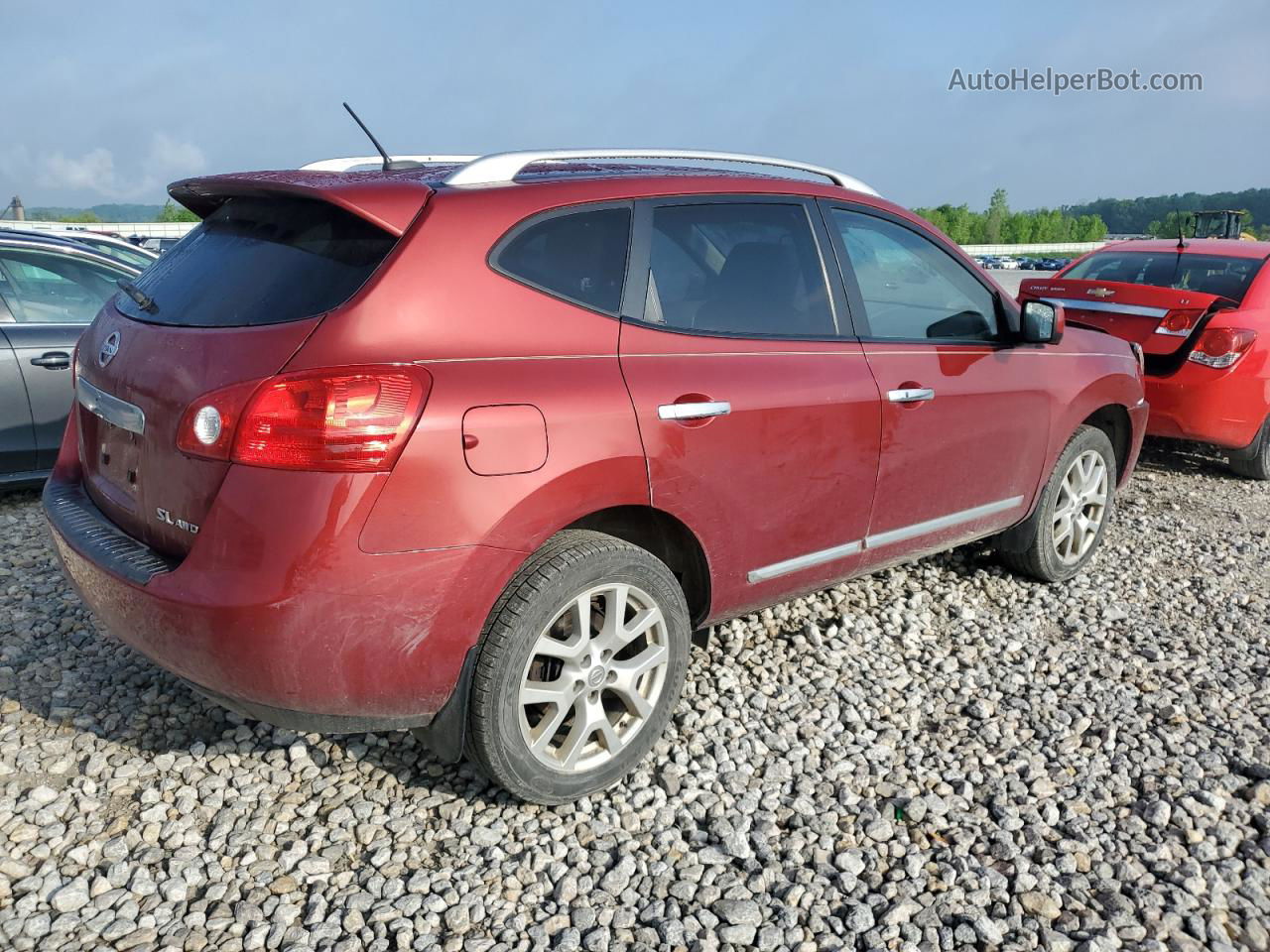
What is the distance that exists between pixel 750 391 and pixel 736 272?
1.48ft

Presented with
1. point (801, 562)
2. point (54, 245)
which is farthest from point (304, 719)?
point (54, 245)

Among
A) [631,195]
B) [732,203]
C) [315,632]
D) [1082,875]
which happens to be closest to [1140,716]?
[1082,875]

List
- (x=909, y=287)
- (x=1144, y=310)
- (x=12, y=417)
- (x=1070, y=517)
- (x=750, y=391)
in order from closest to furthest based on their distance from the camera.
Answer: (x=750, y=391), (x=909, y=287), (x=1070, y=517), (x=12, y=417), (x=1144, y=310)

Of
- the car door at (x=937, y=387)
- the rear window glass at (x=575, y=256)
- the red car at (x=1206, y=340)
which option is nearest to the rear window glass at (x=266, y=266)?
the rear window glass at (x=575, y=256)

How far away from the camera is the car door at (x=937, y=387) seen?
3.70 meters

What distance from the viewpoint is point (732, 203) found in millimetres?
3377

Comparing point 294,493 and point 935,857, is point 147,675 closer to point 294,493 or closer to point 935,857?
point 294,493

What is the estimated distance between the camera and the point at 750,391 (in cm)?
314

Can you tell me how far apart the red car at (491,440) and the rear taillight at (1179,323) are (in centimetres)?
369

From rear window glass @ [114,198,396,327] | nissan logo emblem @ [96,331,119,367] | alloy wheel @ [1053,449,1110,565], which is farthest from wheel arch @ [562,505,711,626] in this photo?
alloy wheel @ [1053,449,1110,565]

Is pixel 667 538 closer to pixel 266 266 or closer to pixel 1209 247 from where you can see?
pixel 266 266

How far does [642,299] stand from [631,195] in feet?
1.07

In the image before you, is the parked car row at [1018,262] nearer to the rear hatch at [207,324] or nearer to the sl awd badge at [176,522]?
the rear hatch at [207,324]

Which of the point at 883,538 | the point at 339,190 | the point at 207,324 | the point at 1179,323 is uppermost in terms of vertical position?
the point at 339,190
